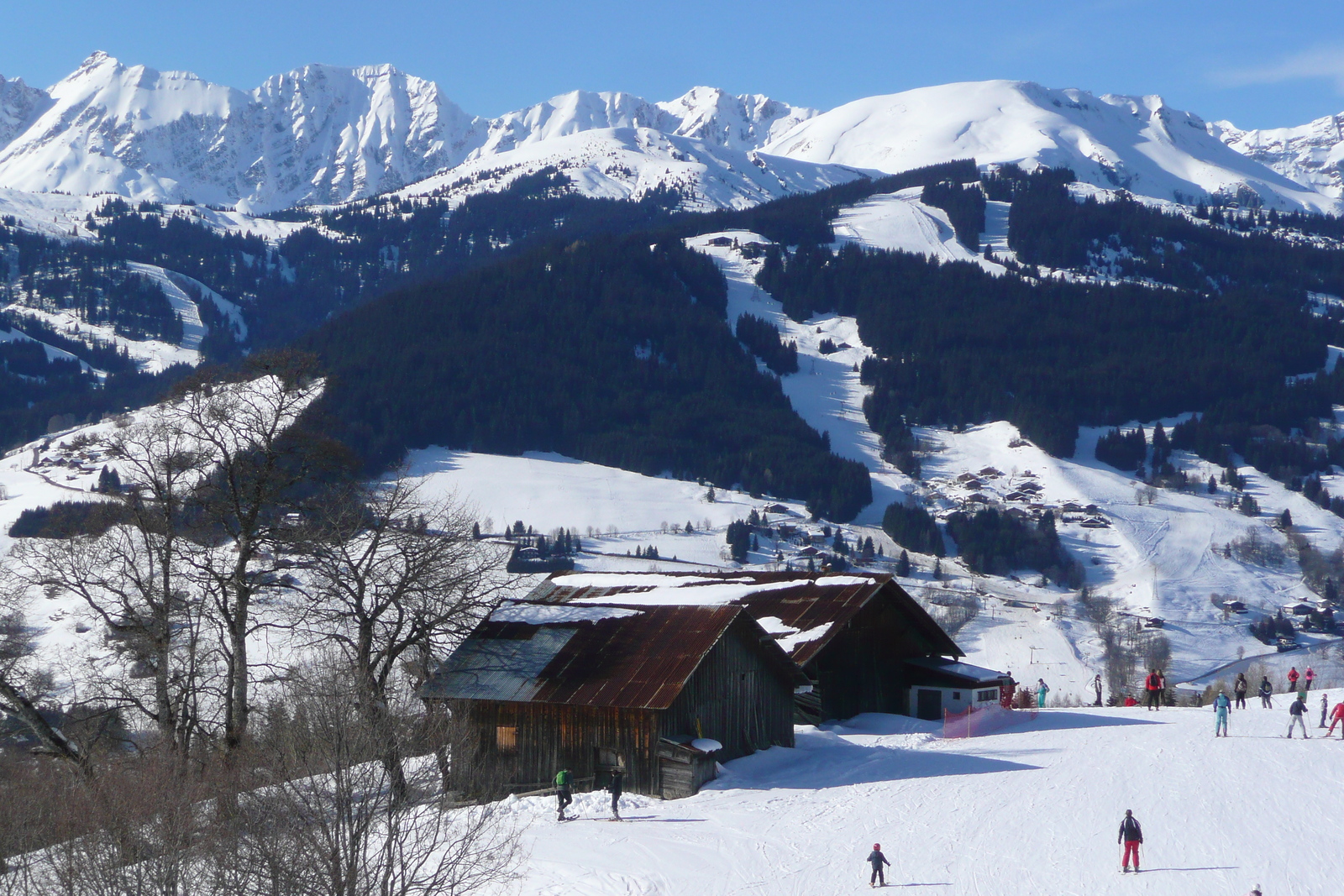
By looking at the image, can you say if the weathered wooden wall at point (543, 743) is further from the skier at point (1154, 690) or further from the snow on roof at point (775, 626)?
the skier at point (1154, 690)

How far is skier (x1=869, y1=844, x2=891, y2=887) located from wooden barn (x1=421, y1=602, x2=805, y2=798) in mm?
8267

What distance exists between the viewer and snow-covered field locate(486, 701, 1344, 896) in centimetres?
2214

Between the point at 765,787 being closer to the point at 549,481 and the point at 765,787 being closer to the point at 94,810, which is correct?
the point at 94,810

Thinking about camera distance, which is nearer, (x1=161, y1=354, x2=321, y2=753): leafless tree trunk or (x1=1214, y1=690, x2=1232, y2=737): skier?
(x1=161, y1=354, x2=321, y2=753): leafless tree trunk

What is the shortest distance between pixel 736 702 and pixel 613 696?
→ 3978 millimetres

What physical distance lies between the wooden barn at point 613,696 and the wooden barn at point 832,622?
4477 mm

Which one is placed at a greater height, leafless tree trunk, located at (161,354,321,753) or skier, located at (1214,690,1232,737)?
leafless tree trunk, located at (161,354,321,753)

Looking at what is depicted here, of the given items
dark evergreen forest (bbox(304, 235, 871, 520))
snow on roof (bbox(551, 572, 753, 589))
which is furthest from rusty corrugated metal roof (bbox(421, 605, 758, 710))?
dark evergreen forest (bbox(304, 235, 871, 520))

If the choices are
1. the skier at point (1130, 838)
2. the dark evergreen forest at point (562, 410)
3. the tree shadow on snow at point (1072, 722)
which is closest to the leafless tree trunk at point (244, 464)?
the skier at point (1130, 838)

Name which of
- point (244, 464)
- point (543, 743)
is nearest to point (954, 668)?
point (543, 743)

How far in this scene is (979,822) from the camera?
26047 millimetres

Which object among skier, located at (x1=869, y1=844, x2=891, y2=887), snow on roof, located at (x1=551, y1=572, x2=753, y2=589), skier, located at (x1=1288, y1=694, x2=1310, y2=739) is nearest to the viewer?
skier, located at (x1=869, y1=844, x2=891, y2=887)

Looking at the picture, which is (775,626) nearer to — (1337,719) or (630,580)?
(630,580)

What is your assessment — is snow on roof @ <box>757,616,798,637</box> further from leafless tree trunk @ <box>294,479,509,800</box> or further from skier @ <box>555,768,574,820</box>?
skier @ <box>555,768,574,820</box>
